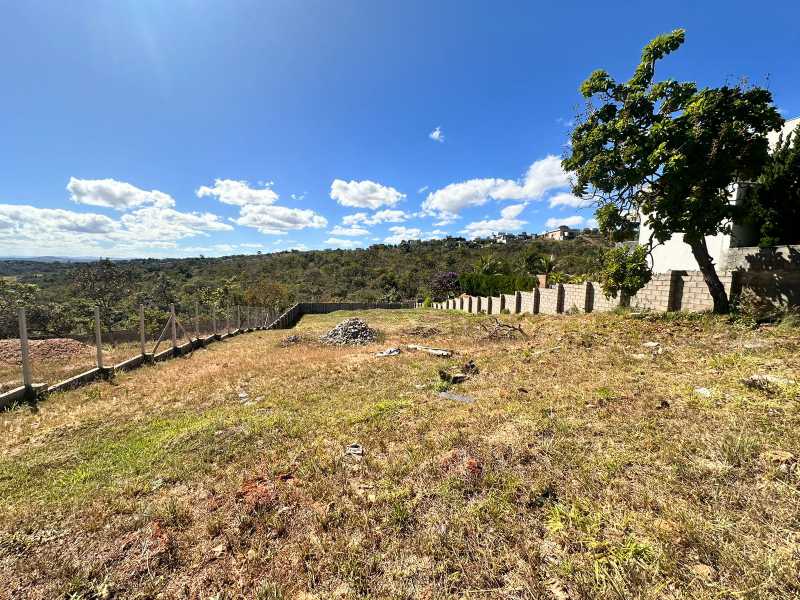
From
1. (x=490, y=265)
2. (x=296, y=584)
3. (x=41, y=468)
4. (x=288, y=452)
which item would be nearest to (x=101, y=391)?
(x=41, y=468)

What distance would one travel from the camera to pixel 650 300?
8.82 m

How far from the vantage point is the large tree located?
6.52m

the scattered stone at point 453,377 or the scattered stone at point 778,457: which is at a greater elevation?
the scattered stone at point 778,457

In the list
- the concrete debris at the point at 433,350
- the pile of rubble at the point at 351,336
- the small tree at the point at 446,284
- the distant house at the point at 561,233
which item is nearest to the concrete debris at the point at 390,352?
the concrete debris at the point at 433,350

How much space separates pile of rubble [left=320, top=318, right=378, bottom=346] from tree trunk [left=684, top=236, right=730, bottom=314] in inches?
372

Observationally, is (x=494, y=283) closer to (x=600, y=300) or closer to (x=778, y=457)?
(x=600, y=300)

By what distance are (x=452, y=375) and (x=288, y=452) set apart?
3278 mm

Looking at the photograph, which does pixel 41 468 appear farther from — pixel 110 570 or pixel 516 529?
pixel 516 529

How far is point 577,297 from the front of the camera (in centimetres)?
1212

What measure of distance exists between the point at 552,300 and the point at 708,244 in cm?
505

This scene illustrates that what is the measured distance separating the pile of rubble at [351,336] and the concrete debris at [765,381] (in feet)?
30.4

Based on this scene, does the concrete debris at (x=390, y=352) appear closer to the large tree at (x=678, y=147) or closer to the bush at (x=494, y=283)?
the large tree at (x=678, y=147)

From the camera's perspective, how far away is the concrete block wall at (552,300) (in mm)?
12867

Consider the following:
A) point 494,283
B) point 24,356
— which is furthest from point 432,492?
point 494,283
